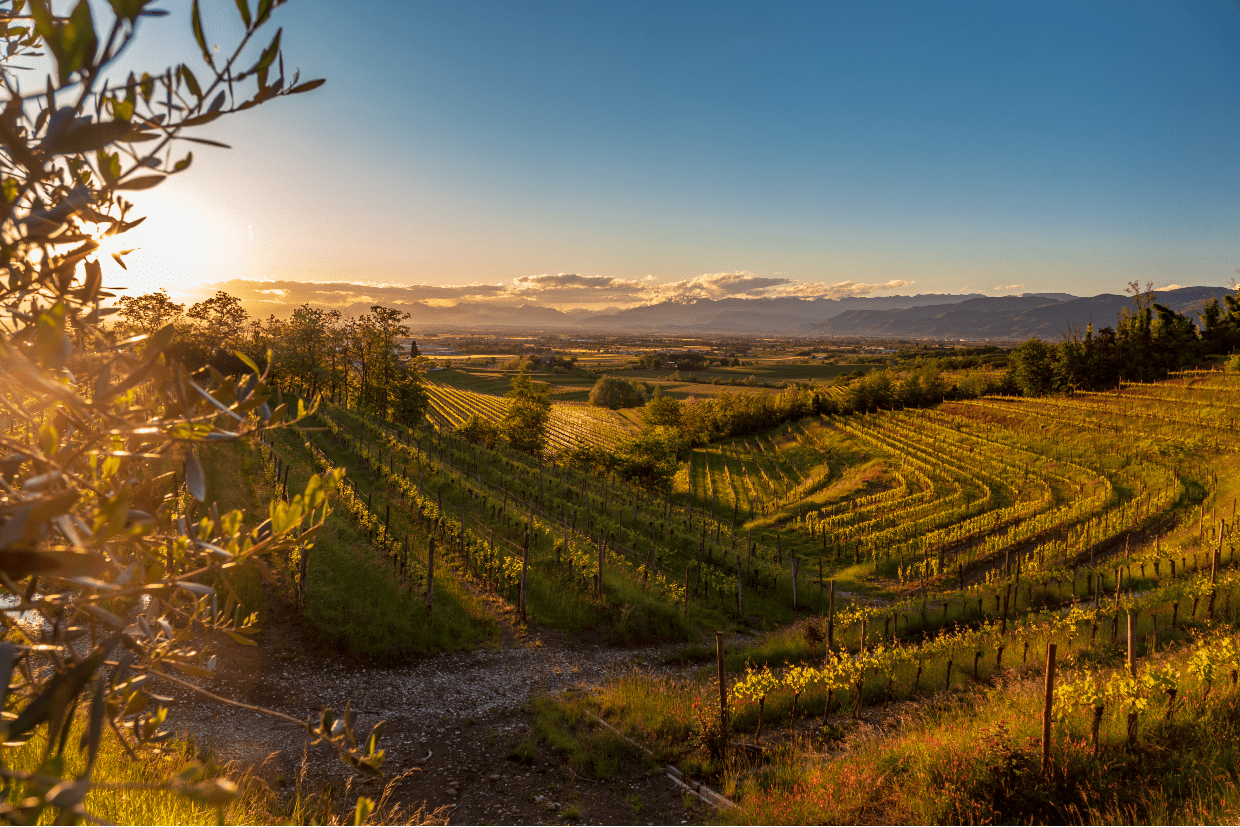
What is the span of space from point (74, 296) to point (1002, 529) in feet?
116

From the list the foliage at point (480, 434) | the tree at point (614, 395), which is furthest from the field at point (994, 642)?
the tree at point (614, 395)

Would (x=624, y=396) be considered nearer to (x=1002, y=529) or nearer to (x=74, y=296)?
(x=1002, y=529)

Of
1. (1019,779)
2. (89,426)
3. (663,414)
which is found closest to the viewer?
(89,426)

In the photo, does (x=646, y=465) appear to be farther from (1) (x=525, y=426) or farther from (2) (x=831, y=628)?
(2) (x=831, y=628)

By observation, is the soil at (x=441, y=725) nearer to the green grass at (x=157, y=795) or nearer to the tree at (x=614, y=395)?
the green grass at (x=157, y=795)

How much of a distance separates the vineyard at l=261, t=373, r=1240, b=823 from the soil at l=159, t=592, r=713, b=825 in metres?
1.28

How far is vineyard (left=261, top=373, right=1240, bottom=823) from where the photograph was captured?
29.2 ft

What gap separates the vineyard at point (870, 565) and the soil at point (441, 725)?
1.28 m

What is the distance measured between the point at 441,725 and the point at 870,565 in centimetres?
2132

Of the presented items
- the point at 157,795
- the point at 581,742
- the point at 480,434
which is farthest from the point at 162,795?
the point at 480,434

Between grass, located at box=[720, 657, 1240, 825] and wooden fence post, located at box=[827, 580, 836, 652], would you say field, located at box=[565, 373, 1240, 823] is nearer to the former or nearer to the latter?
grass, located at box=[720, 657, 1240, 825]

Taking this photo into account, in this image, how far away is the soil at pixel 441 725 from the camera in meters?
7.68

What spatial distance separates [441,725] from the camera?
999 cm

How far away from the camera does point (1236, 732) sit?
6.78 metres
